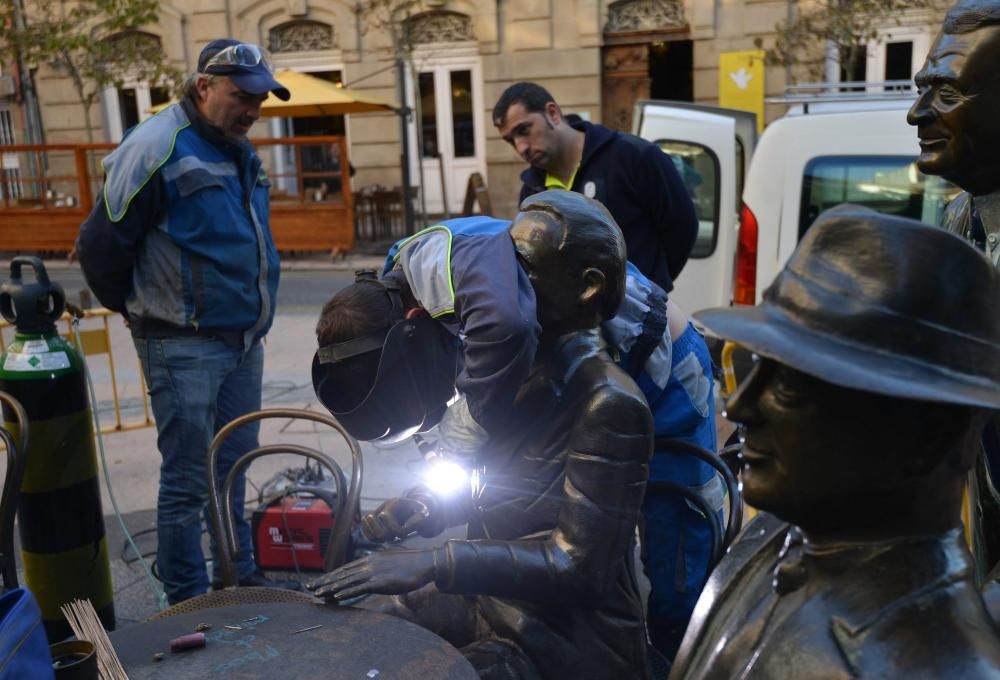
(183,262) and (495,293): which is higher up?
(495,293)

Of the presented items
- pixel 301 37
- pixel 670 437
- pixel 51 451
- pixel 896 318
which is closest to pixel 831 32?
pixel 301 37

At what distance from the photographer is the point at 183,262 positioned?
137 inches

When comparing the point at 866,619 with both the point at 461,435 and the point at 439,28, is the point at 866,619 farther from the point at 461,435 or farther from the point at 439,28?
the point at 439,28

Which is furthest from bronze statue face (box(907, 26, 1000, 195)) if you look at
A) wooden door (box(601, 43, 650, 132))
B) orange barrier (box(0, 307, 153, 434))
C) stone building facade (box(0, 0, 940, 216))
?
wooden door (box(601, 43, 650, 132))

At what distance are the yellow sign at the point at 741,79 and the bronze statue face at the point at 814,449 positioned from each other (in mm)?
14673

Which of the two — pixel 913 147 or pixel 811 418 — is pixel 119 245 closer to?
pixel 811 418

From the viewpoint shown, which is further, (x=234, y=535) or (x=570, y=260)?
(x=234, y=535)

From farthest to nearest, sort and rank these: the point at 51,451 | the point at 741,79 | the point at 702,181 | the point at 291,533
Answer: the point at 741,79
the point at 702,181
the point at 291,533
the point at 51,451

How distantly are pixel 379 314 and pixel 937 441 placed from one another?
4.59 feet

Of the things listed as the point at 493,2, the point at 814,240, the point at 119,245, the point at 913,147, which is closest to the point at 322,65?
the point at 493,2

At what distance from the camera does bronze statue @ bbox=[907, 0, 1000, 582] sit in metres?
1.75

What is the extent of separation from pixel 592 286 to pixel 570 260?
0.25 ft

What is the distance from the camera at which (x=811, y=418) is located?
0.98 m

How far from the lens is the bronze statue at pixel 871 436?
91 cm
